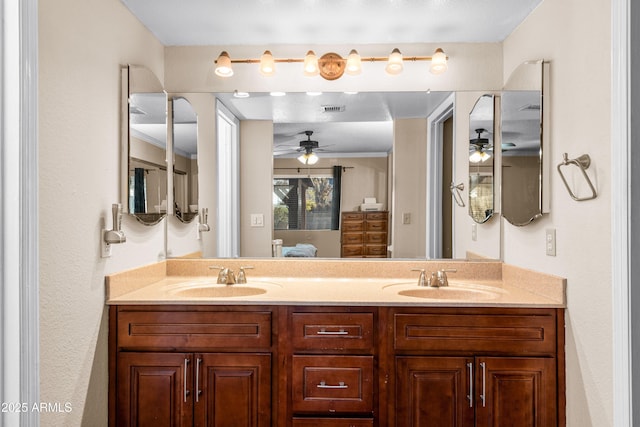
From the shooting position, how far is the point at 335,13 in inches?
84.0

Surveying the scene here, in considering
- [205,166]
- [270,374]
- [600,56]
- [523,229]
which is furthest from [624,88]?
[205,166]

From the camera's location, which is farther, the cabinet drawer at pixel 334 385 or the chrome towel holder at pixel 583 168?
the cabinet drawer at pixel 334 385

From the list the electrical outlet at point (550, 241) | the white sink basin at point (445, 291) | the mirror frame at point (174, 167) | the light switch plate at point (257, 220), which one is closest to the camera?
the electrical outlet at point (550, 241)

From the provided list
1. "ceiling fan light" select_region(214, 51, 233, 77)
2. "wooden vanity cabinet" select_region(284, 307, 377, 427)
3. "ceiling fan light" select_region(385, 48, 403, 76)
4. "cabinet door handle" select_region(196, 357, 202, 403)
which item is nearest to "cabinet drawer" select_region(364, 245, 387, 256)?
"wooden vanity cabinet" select_region(284, 307, 377, 427)

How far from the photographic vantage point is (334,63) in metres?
2.35

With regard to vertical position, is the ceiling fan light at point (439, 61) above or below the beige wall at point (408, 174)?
above

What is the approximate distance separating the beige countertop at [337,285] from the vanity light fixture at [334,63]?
42.3 inches

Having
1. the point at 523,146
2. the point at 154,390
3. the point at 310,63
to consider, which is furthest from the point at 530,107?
the point at 154,390

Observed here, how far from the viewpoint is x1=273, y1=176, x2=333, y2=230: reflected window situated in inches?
98.5

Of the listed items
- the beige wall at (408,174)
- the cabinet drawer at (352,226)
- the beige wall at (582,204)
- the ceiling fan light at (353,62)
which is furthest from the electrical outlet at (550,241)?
the ceiling fan light at (353,62)

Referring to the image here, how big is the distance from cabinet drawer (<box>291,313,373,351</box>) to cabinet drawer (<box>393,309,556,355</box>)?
13 cm

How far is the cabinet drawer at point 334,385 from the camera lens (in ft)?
6.03

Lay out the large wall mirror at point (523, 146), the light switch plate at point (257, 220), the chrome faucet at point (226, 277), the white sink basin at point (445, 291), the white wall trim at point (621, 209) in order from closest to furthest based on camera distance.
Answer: the white wall trim at point (621, 209)
the large wall mirror at point (523, 146)
the white sink basin at point (445, 291)
the chrome faucet at point (226, 277)
the light switch plate at point (257, 220)

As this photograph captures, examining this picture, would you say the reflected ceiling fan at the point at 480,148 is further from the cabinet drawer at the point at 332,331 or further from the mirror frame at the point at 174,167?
the mirror frame at the point at 174,167
